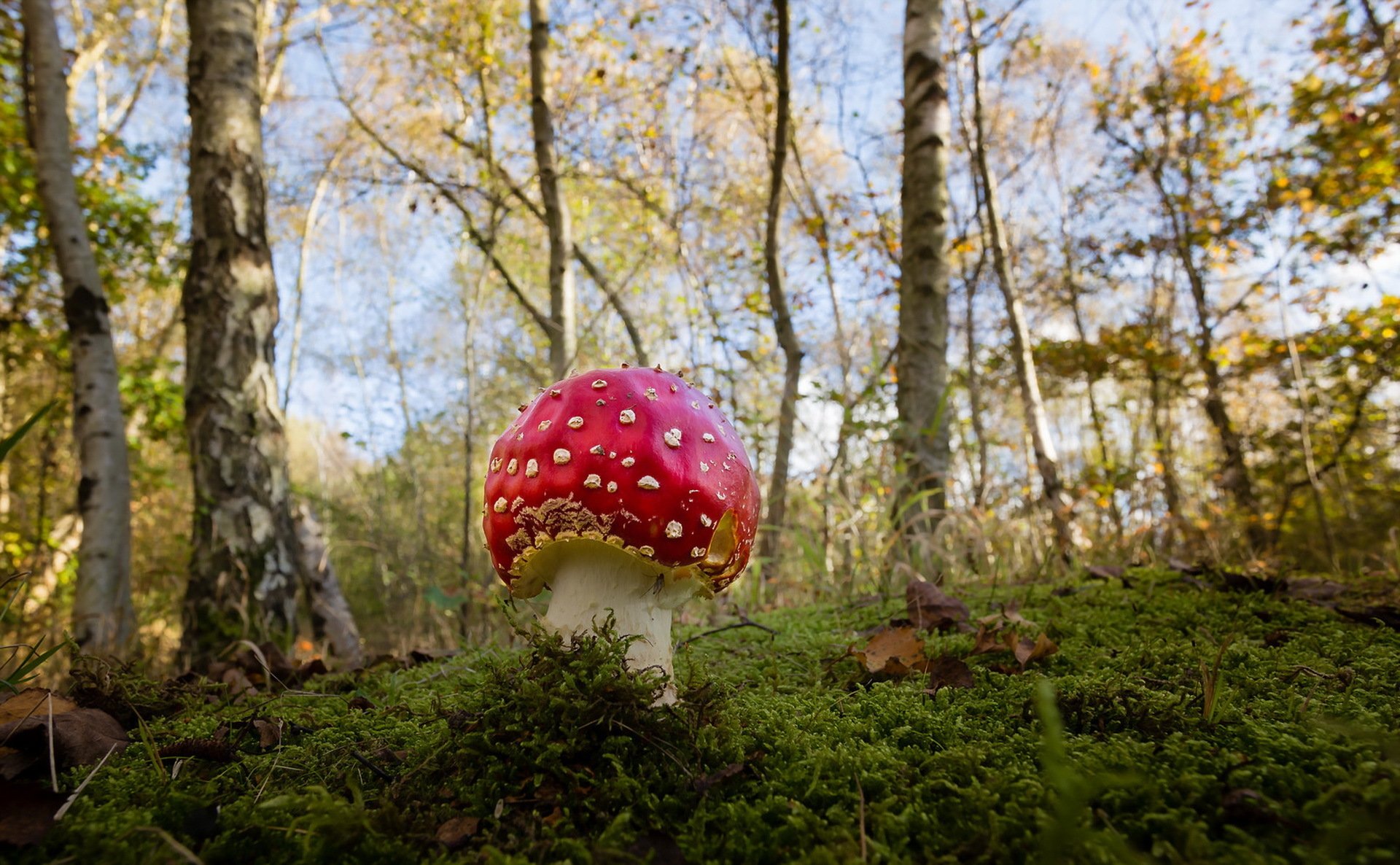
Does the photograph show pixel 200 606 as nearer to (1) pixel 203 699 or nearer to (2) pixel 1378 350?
(1) pixel 203 699

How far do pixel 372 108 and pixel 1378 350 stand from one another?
12.5m

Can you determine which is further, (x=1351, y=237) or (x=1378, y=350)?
(x=1351, y=237)

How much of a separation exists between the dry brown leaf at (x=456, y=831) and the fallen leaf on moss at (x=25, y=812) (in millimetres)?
560

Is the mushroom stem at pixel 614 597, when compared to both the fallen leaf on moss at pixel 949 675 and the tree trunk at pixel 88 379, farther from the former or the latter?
the tree trunk at pixel 88 379

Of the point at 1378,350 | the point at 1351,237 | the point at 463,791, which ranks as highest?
the point at 1351,237

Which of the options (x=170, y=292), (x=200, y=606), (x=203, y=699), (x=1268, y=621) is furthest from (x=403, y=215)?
(x=1268, y=621)

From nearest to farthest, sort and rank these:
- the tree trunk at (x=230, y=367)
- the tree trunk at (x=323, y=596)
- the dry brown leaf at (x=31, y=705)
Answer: the dry brown leaf at (x=31, y=705), the tree trunk at (x=230, y=367), the tree trunk at (x=323, y=596)

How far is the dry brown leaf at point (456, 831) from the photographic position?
3.19 ft

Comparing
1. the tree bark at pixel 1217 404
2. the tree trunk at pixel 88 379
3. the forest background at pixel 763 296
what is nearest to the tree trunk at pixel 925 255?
the forest background at pixel 763 296

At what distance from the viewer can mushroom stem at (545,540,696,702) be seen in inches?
59.4

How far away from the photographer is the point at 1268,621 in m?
1.85

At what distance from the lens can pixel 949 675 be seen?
156 centimetres

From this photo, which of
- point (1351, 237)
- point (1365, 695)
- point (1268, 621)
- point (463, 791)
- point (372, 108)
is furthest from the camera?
point (372, 108)

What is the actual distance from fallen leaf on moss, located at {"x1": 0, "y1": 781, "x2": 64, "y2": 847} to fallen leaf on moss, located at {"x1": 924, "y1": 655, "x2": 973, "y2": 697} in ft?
→ 5.14
